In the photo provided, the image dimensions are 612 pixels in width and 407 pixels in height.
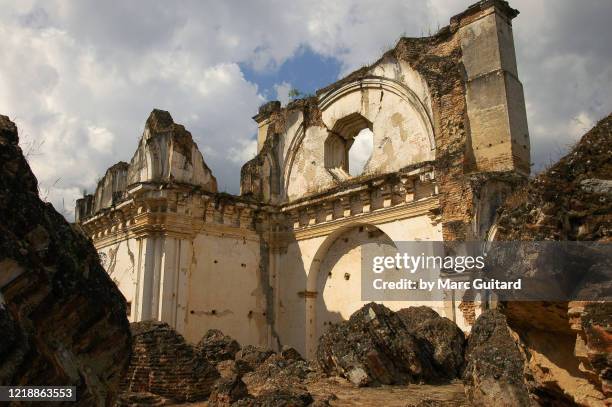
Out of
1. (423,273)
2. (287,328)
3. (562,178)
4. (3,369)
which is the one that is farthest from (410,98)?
(3,369)

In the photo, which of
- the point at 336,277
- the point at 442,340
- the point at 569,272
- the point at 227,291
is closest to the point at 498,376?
the point at 569,272

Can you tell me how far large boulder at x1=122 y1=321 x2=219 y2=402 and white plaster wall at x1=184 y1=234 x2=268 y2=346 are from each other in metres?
3.98

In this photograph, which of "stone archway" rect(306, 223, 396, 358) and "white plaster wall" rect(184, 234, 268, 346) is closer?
"stone archway" rect(306, 223, 396, 358)

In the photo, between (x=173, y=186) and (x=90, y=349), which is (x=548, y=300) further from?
(x=173, y=186)

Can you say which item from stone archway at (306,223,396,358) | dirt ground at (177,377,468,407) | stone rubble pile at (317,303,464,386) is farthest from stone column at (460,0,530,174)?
dirt ground at (177,377,468,407)

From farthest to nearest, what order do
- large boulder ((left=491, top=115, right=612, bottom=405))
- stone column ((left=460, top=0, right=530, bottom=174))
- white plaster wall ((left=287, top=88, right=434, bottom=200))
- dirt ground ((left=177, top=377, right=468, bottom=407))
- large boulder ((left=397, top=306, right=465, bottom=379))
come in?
white plaster wall ((left=287, top=88, right=434, bottom=200))
stone column ((left=460, top=0, right=530, bottom=174))
large boulder ((left=397, top=306, right=465, bottom=379))
dirt ground ((left=177, top=377, right=468, bottom=407))
large boulder ((left=491, top=115, right=612, bottom=405))

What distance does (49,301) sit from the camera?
101 inches

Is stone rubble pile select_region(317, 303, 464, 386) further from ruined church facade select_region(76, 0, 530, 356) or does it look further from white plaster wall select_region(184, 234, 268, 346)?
white plaster wall select_region(184, 234, 268, 346)

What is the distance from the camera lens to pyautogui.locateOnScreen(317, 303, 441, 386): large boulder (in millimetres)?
8008

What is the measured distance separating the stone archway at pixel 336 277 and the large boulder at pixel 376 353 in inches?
144

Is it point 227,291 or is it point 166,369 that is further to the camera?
point 227,291

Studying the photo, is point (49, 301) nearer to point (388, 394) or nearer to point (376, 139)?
point (388, 394)

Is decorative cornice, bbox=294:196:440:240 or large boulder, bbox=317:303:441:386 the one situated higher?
decorative cornice, bbox=294:196:440:240

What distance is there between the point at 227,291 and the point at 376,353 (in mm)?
6100
